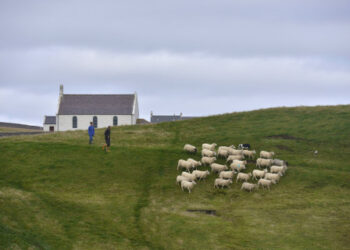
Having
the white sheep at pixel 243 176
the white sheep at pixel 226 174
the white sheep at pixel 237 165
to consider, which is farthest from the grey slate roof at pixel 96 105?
the white sheep at pixel 243 176

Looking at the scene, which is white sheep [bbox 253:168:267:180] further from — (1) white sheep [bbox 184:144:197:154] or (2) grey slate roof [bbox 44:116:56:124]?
(2) grey slate roof [bbox 44:116:56:124]

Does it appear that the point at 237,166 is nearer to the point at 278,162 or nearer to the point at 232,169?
the point at 232,169

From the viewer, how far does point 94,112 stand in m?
108

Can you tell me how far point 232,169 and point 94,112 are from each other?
7397 cm

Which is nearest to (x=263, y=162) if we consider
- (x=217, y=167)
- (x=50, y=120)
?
(x=217, y=167)

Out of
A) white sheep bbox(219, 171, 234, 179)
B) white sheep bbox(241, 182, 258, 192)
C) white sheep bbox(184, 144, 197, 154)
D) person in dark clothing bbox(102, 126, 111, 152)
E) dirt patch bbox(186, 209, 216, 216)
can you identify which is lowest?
dirt patch bbox(186, 209, 216, 216)

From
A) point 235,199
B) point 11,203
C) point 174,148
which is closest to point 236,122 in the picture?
point 174,148

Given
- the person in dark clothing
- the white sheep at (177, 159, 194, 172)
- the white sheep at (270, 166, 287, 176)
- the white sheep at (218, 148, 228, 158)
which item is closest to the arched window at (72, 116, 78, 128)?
the person in dark clothing

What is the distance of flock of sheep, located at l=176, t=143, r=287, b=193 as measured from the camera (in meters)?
35.1

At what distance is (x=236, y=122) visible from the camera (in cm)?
6134

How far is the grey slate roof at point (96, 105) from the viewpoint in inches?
4267

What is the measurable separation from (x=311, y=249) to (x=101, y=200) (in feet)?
51.0

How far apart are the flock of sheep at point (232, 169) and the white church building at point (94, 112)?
65317 millimetres

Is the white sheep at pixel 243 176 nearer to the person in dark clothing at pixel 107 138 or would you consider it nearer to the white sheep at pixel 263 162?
the white sheep at pixel 263 162
